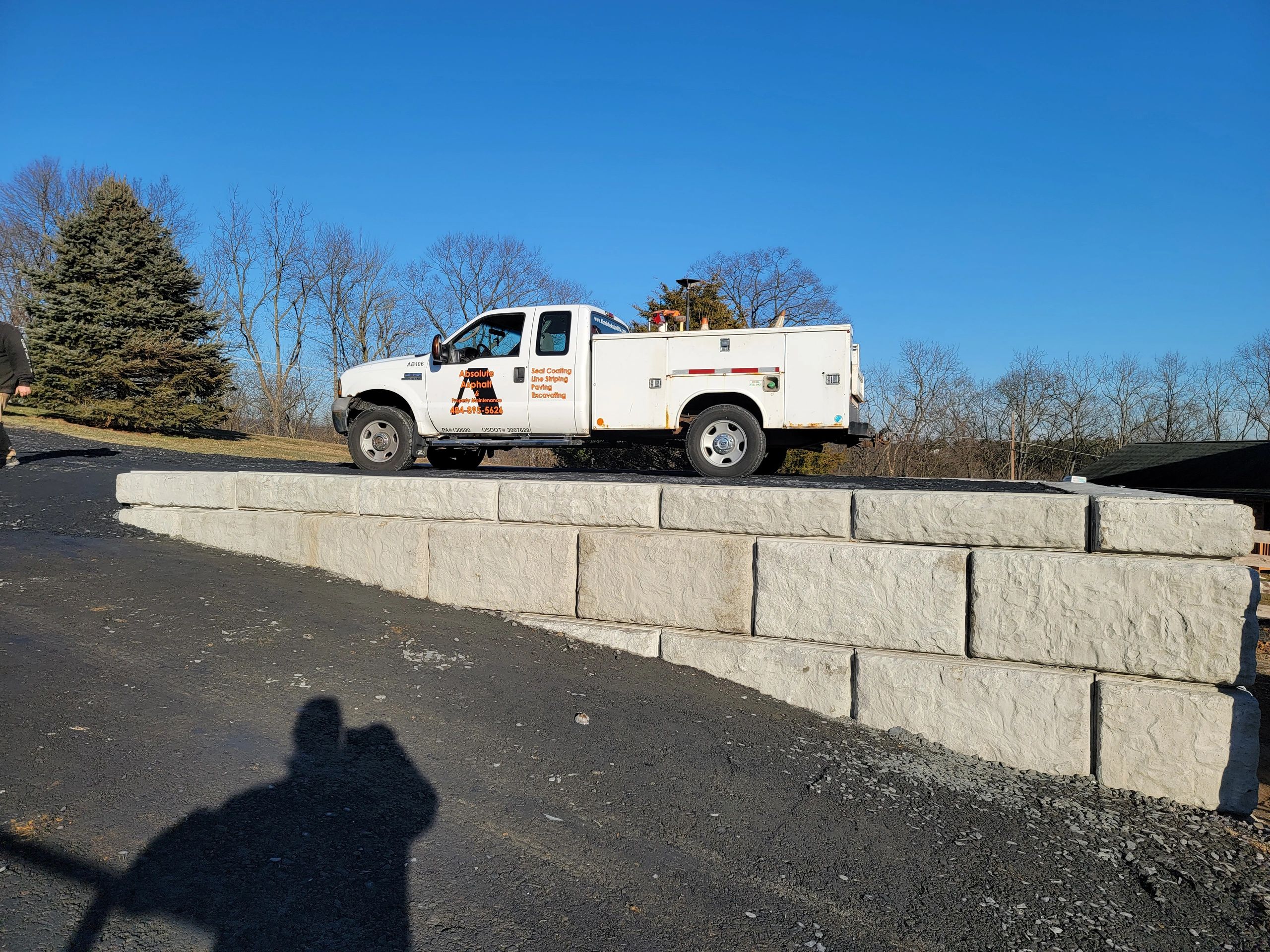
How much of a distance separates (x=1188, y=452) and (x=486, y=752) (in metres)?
38.1

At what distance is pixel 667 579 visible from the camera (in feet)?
16.9

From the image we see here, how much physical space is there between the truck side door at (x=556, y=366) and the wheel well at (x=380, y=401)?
1.64 m

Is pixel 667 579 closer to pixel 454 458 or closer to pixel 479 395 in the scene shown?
pixel 479 395

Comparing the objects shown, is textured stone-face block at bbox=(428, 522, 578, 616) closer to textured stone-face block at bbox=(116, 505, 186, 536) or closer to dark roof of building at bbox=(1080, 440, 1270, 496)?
textured stone-face block at bbox=(116, 505, 186, 536)

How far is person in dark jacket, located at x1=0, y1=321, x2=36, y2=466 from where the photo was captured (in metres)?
9.36

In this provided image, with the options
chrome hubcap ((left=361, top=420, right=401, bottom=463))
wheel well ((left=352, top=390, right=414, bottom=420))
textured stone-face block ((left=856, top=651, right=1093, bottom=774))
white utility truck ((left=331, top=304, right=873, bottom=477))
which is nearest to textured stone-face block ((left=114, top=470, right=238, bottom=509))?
white utility truck ((left=331, top=304, right=873, bottom=477))

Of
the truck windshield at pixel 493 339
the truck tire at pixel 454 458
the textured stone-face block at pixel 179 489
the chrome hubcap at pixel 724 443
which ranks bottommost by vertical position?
the textured stone-face block at pixel 179 489

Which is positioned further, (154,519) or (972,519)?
(154,519)

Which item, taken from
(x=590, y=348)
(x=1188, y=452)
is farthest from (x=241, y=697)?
(x=1188, y=452)

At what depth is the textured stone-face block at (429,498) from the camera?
5.80m

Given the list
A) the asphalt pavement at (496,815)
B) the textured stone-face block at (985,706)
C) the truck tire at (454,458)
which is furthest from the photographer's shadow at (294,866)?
the truck tire at (454,458)

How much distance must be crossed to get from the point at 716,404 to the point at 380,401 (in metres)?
4.06

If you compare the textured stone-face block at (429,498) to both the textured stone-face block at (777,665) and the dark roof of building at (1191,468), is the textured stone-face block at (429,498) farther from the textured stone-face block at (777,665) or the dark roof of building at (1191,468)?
the dark roof of building at (1191,468)

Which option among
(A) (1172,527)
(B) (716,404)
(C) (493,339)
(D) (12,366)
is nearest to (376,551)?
Result: (C) (493,339)
